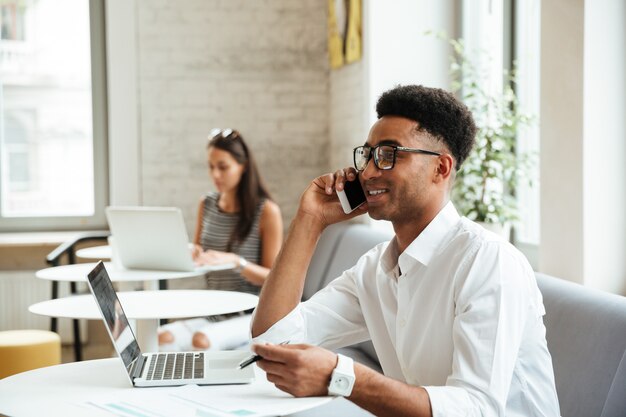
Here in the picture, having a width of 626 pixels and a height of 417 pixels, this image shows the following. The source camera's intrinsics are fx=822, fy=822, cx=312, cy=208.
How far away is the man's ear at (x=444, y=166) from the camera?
165cm

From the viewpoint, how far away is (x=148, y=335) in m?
2.47

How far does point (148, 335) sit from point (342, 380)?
123cm

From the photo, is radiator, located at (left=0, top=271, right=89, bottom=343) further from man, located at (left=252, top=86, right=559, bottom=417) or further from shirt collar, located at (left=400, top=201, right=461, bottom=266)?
shirt collar, located at (left=400, top=201, right=461, bottom=266)

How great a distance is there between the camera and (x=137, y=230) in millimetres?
3184

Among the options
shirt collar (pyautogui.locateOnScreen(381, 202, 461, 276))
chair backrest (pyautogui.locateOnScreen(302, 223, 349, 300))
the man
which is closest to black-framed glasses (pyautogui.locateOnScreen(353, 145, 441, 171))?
the man

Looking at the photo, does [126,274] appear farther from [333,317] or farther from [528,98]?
[528,98]

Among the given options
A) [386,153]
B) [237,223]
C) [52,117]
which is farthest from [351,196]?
[52,117]

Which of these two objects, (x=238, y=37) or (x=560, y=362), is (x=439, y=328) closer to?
(x=560, y=362)

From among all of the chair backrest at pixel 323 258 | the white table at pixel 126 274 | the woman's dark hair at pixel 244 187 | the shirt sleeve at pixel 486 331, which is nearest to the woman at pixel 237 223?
the woman's dark hair at pixel 244 187

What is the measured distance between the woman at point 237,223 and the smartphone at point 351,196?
1.61m

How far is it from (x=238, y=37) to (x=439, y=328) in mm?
3842

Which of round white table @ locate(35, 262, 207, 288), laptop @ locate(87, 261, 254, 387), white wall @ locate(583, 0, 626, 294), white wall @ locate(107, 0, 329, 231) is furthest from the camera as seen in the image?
white wall @ locate(107, 0, 329, 231)

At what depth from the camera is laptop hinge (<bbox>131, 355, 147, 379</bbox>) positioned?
165cm

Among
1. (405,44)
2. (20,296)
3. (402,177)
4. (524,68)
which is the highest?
(405,44)
